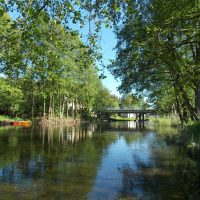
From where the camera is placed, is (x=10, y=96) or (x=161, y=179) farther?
(x=10, y=96)

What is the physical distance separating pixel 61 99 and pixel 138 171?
63525mm

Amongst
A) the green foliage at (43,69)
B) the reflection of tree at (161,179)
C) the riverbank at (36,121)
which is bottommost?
the reflection of tree at (161,179)

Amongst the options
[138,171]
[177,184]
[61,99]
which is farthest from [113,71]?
[61,99]

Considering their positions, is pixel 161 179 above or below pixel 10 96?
below

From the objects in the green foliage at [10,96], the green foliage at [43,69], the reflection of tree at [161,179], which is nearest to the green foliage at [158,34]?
the green foliage at [43,69]

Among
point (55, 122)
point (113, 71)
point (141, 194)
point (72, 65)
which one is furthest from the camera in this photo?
point (55, 122)

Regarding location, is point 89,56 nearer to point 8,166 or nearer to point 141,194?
point 141,194

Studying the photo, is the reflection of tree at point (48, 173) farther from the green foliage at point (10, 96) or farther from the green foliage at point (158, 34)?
the green foliage at point (10, 96)

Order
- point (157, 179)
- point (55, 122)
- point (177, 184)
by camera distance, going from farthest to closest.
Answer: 1. point (55, 122)
2. point (157, 179)
3. point (177, 184)

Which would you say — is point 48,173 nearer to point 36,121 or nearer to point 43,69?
point 43,69

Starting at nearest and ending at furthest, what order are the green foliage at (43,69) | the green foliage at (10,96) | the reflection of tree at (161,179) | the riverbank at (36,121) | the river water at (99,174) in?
the river water at (99,174)
the reflection of tree at (161,179)
the green foliage at (43,69)
the green foliage at (10,96)
the riverbank at (36,121)

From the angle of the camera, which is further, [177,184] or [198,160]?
[198,160]

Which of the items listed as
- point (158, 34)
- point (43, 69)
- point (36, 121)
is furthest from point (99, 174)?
point (36, 121)

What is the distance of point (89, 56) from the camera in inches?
499
